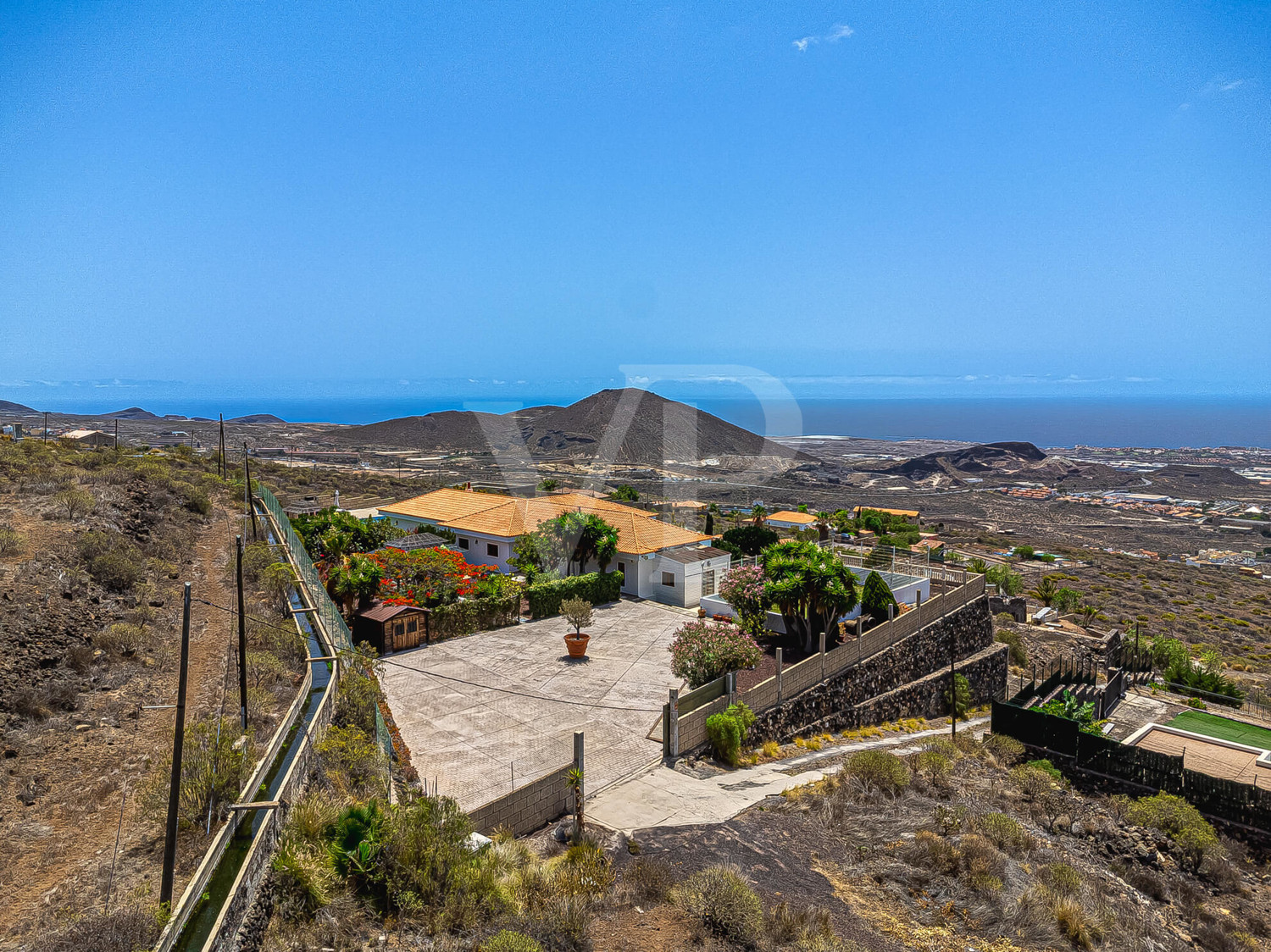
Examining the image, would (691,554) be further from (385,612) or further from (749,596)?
(385,612)

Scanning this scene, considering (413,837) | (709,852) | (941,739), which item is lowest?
(941,739)

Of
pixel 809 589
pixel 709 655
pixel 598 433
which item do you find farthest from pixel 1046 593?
pixel 598 433

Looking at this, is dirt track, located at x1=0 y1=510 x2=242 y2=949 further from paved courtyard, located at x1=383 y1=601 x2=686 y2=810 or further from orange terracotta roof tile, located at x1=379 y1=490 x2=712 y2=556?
orange terracotta roof tile, located at x1=379 y1=490 x2=712 y2=556

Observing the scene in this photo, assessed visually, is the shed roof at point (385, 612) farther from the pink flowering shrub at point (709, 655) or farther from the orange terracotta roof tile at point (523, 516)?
the orange terracotta roof tile at point (523, 516)

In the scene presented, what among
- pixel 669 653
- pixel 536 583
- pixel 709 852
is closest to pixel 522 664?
pixel 669 653

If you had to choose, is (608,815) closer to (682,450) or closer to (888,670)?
(888,670)

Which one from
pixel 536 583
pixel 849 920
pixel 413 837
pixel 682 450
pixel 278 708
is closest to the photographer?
pixel 413 837

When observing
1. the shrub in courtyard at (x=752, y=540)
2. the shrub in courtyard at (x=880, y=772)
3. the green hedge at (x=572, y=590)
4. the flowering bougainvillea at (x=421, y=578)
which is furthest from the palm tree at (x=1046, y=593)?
the flowering bougainvillea at (x=421, y=578)
